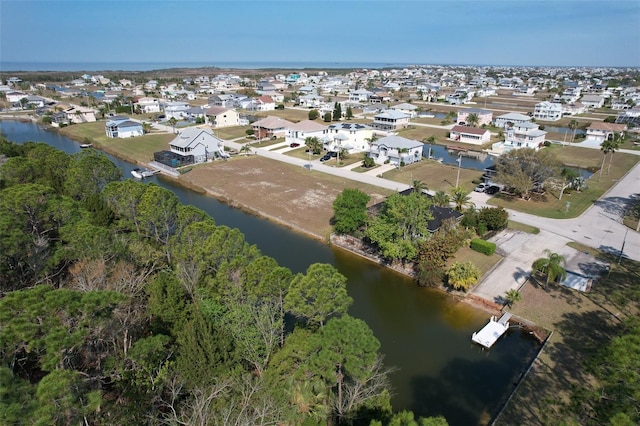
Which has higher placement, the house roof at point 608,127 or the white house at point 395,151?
the house roof at point 608,127

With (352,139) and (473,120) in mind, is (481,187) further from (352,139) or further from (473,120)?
(473,120)

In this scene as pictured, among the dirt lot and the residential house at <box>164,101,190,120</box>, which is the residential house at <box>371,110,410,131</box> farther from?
the residential house at <box>164,101,190,120</box>

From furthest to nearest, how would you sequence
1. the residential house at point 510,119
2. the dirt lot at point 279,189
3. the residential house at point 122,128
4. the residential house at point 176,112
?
the residential house at point 176,112 < the residential house at point 510,119 < the residential house at point 122,128 < the dirt lot at point 279,189

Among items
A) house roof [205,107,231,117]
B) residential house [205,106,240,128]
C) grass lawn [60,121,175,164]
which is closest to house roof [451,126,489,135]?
residential house [205,106,240,128]

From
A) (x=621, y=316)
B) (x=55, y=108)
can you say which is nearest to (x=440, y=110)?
(x=621, y=316)

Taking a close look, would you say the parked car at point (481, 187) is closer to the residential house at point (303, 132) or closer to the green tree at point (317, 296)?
the residential house at point (303, 132)

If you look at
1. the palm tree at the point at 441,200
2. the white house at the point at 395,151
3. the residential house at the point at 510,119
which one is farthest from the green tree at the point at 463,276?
the residential house at the point at 510,119

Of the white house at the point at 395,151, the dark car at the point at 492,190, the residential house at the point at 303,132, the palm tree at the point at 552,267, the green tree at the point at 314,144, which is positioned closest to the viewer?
the palm tree at the point at 552,267

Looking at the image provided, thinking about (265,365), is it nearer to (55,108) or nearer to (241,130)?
(241,130)
